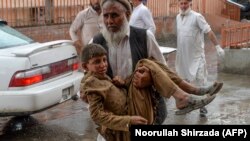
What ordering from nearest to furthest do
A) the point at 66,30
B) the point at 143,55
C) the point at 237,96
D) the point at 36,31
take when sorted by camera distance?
the point at 143,55, the point at 237,96, the point at 36,31, the point at 66,30

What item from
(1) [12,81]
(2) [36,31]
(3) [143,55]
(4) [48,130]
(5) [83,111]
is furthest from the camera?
(2) [36,31]

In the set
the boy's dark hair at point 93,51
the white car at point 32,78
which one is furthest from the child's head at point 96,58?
the white car at point 32,78

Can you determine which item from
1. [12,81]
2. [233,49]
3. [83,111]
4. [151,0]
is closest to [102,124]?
[12,81]

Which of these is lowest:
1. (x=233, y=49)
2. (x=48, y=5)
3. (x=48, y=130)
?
(x=48, y=130)

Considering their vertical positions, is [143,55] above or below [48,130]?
above

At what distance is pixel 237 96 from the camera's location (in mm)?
8086

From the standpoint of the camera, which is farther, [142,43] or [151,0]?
[151,0]

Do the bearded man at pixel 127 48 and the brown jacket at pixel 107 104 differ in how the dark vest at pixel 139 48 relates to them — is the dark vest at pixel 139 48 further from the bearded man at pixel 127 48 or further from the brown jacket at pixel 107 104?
the brown jacket at pixel 107 104

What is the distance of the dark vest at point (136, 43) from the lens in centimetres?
348

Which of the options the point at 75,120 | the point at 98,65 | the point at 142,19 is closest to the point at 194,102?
the point at 98,65

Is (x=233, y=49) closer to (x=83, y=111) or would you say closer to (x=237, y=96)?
(x=237, y=96)

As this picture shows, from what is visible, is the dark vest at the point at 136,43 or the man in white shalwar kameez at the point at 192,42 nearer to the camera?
the dark vest at the point at 136,43

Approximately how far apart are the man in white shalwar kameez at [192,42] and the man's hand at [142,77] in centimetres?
371

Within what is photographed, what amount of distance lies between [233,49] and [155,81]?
283 inches
